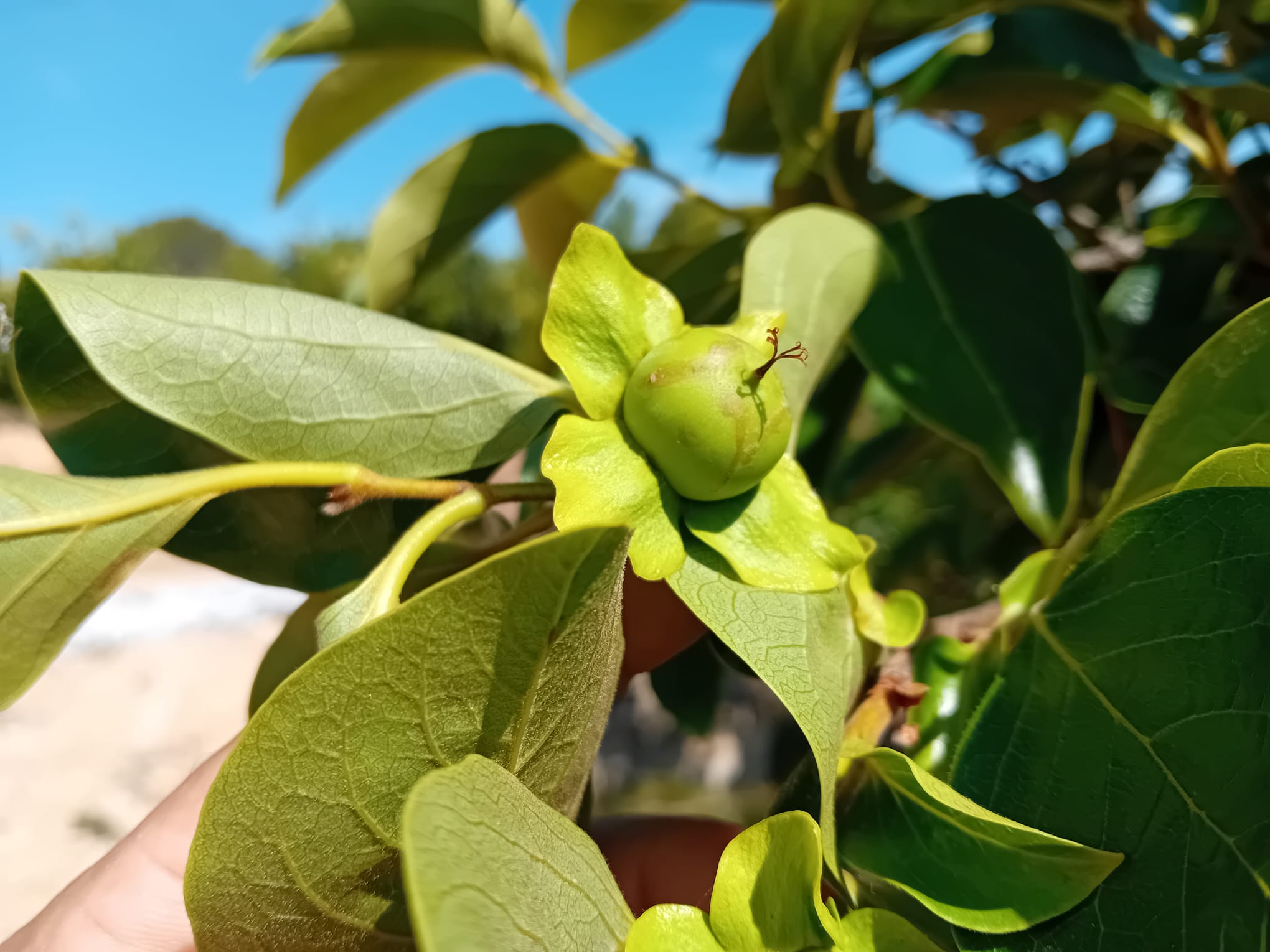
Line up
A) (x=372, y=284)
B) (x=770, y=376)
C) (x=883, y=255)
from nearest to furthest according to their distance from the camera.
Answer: (x=770, y=376), (x=883, y=255), (x=372, y=284)

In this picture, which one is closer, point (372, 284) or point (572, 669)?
point (572, 669)

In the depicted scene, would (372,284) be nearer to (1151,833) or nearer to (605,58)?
(605,58)

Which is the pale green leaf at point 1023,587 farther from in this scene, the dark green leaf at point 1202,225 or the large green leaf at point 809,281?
the dark green leaf at point 1202,225

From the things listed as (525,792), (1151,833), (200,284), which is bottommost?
(1151,833)

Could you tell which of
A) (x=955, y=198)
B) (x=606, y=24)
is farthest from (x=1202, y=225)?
(x=606, y=24)

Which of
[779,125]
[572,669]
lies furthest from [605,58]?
[572,669]

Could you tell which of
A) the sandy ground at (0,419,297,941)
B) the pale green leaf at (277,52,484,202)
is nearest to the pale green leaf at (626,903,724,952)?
the pale green leaf at (277,52,484,202)

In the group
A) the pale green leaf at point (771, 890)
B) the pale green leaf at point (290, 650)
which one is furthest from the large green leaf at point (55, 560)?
the pale green leaf at point (771, 890)
